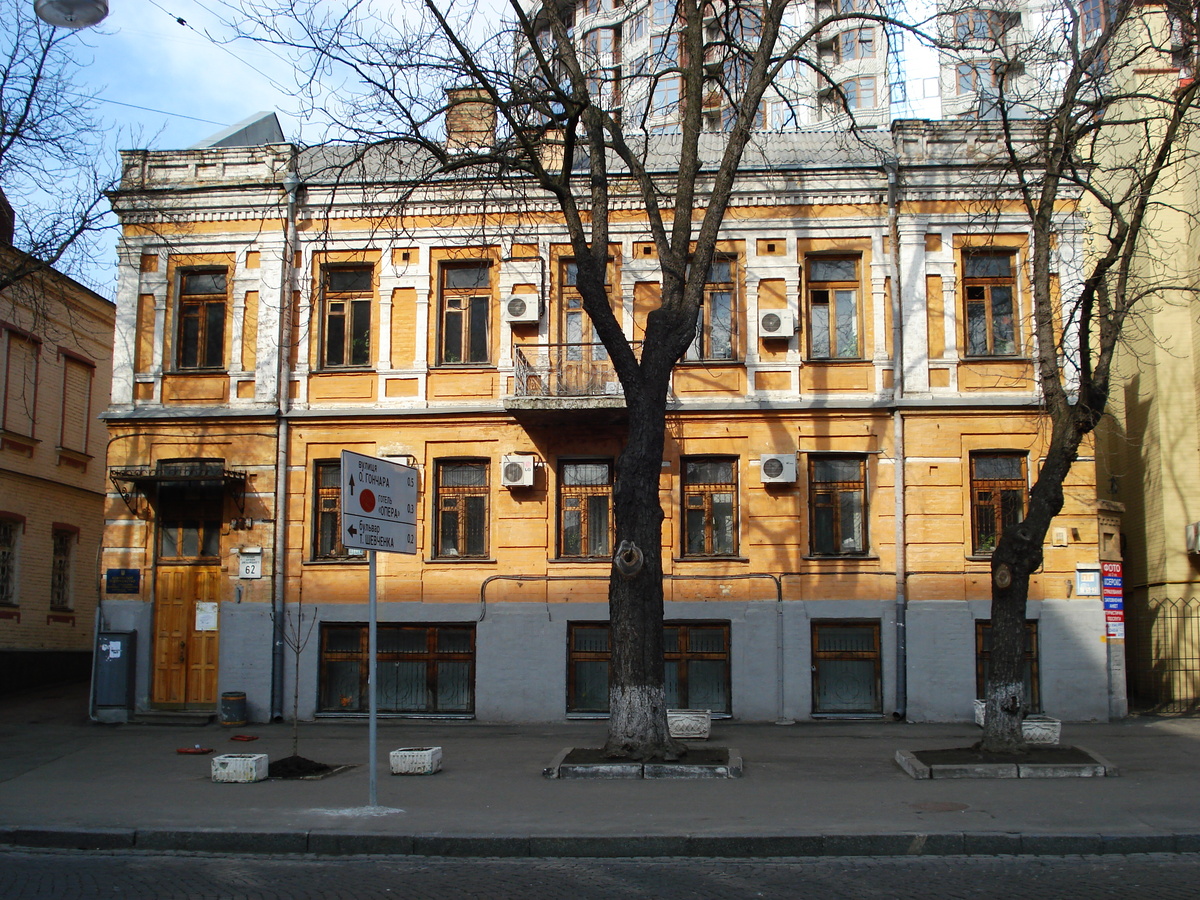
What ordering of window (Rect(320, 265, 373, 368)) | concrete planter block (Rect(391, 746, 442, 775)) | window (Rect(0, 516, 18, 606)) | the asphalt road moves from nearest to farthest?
the asphalt road, concrete planter block (Rect(391, 746, 442, 775)), window (Rect(320, 265, 373, 368)), window (Rect(0, 516, 18, 606))

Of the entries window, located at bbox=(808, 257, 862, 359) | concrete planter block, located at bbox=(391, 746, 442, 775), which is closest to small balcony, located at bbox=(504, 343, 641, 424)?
window, located at bbox=(808, 257, 862, 359)

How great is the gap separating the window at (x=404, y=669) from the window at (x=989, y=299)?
10384mm

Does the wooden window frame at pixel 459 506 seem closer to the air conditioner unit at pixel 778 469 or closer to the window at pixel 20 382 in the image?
the air conditioner unit at pixel 778 469

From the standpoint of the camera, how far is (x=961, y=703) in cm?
1767

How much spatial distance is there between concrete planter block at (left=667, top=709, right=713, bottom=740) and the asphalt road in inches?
268

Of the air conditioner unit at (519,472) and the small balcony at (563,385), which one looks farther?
the air conditioner unit at (519,472)

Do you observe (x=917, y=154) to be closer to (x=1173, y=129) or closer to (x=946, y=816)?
(x=1173, y=129)

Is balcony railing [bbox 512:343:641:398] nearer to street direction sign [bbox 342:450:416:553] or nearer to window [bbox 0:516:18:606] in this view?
street direction sign [bbox 342:450:416:553]

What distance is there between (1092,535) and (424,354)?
1196 cm

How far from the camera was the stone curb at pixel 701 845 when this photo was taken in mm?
8828

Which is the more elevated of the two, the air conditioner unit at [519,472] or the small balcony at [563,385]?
the small balcony at [563,385]

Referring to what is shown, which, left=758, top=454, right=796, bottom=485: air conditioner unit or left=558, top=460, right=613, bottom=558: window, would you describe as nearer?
left=758, top=454, right=796, bottom=485: air conditioner unit

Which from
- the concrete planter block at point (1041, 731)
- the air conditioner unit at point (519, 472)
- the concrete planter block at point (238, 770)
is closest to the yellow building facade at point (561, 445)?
the air conditioner unit at point (519, 472)

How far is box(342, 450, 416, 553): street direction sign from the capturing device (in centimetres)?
998
